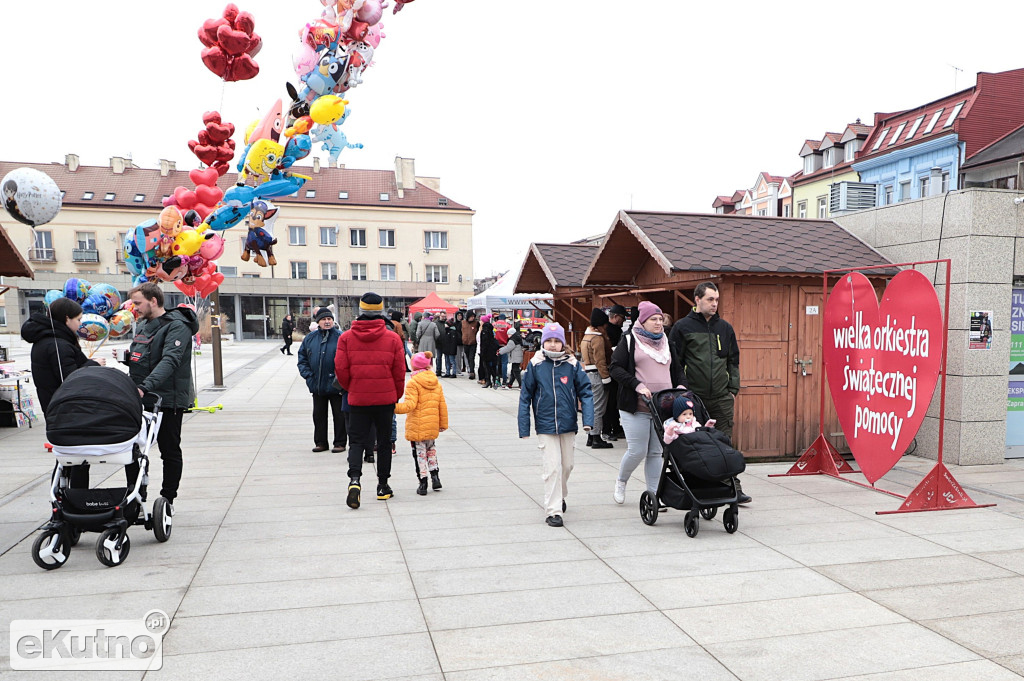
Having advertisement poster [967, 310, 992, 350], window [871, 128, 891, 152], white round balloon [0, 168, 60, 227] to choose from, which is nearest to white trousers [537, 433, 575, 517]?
white round balloon [0, 168, 60, 227]

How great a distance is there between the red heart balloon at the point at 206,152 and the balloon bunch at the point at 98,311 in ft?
7.36

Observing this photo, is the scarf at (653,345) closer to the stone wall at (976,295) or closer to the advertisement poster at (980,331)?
the stone wall at (976,295)

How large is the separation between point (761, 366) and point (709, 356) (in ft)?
7.00

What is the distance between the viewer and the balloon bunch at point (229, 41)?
350 inches

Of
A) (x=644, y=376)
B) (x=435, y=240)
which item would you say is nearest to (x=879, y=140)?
(x=435, y=240)

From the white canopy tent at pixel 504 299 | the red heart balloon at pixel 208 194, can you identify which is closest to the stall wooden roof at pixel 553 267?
the white canopy tent at pixel 504 299

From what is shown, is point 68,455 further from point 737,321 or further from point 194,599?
point 737,321

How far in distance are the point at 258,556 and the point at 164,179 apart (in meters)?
56.9

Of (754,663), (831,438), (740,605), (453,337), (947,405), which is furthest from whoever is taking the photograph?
(453,337)

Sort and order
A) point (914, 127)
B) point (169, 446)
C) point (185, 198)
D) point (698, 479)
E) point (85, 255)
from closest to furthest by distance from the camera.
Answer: point (698, 479) < point (169, 446) < point (185, 198) < point (914, 127) < point (85, 255)

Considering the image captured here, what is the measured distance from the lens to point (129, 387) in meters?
4.79

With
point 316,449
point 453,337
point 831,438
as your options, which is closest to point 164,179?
point 453,337

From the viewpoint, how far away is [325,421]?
879cm

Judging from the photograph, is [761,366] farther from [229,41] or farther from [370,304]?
[229,41]
